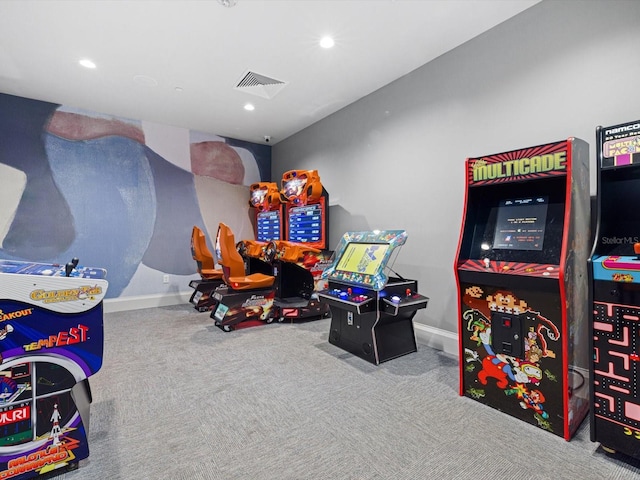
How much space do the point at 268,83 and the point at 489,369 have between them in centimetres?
359

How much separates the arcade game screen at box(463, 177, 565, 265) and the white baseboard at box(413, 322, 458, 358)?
48.0 inches

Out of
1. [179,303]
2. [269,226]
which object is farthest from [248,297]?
[179,303]

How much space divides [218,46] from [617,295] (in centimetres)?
349

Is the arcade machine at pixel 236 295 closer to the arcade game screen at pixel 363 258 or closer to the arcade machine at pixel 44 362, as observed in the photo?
the arcade game screen at pixel 363 258

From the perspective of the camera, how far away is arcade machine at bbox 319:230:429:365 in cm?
260

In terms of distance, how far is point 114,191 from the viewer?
4.66 metres

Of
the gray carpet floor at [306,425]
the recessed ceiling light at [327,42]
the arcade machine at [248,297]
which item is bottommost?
the gray carpet floor at [306,425]

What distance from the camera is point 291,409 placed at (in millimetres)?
1988

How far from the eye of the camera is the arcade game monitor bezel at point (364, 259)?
263 cm

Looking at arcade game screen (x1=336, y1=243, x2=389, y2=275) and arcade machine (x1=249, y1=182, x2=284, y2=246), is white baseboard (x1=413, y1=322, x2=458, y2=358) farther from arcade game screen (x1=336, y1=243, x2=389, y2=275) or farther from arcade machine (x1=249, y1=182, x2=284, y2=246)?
arcade machine (x1=249, y1=182, x2=284, y2=246)

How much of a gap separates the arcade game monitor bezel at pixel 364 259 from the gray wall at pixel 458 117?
0.64 meters

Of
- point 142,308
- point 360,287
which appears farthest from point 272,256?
point 142,308

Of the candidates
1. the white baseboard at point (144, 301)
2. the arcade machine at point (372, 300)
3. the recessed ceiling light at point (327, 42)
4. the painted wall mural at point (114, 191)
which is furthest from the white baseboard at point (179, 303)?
the recessed ceiling light at point (327, 42)

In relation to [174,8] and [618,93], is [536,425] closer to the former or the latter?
[618,93]
